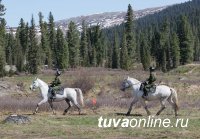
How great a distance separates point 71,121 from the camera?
2544 centimetres

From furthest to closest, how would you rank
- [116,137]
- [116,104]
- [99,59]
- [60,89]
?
[99,59], [116,104], [60,89], [116,137]

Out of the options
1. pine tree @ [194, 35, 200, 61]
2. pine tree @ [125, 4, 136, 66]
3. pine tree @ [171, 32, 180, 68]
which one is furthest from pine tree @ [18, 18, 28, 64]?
pine tree @ [194, 35, 200, 61]

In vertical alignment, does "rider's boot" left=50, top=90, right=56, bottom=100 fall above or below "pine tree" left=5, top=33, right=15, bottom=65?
below

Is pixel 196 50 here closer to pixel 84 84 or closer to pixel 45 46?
pixel 45 46

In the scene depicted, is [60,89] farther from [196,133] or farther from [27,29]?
[27,29]

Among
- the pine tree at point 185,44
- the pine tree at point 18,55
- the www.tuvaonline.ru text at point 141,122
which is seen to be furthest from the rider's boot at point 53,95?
the pine tree at point 18,55

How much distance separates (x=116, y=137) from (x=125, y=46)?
3803 inches

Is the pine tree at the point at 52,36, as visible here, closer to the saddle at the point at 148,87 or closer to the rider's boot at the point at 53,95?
the rider's boot at the point at 53,95

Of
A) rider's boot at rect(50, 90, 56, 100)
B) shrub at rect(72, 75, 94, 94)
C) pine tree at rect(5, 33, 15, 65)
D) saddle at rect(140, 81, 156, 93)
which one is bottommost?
shrub at rect(72, 75, 94, 94)

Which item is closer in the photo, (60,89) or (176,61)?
(60,89)

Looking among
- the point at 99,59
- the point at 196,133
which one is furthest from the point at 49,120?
the point at 99,59

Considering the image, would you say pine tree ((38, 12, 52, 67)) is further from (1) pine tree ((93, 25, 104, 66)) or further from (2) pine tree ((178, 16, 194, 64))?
(2) pine tree ((178, 16, 194, 64))

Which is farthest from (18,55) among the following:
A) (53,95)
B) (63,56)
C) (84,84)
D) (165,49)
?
(53,95)

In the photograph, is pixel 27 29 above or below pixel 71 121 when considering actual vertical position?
above
